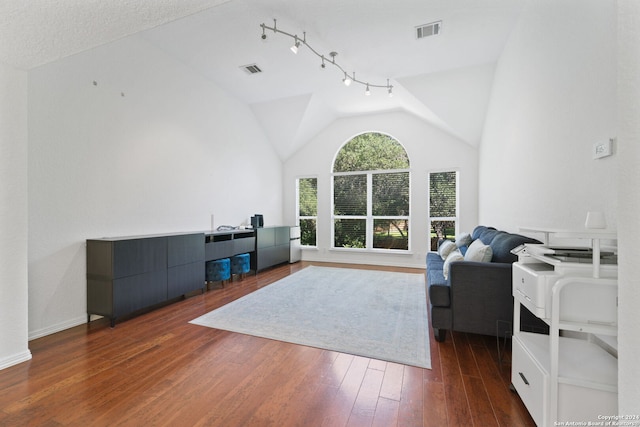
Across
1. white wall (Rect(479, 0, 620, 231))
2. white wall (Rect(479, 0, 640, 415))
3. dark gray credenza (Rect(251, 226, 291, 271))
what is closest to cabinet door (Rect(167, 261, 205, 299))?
dark gray credenza (Rect(251, 226, 291, 271))

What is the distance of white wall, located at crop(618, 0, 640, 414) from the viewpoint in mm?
980

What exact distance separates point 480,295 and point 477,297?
0.10 ft

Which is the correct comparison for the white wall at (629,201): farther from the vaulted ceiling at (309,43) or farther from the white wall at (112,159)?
the white wall at (112,159)

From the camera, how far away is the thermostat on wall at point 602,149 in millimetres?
1624

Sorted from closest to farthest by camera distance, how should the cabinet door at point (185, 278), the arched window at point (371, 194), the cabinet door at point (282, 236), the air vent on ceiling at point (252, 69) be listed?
the cabinet door at point (185, 278)
the air vent on ceiling at point (252, 69)
the cabinet door at point (282, 236)
the arched window at point (371, 194)

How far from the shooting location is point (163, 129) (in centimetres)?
399

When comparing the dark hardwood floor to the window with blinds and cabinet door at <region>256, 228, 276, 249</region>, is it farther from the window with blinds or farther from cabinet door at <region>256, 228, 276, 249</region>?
the window with blinds

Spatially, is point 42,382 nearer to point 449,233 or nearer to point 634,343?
point 634,343

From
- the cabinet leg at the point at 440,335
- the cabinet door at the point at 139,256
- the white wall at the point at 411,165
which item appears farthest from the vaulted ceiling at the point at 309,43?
the cabinet leg at the point at 440,335

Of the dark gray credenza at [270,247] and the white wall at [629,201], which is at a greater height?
the white wall at [629,201]

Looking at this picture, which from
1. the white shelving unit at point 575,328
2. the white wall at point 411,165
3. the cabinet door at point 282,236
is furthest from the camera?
the cabinet door at point 282,236

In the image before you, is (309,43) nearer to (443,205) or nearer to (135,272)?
(135,272)

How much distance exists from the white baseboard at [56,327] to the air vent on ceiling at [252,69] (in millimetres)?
3910

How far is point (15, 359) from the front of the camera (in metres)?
2.13
